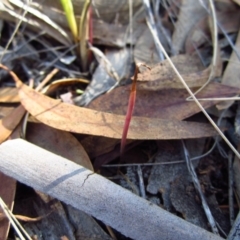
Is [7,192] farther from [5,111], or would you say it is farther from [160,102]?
[160,102]

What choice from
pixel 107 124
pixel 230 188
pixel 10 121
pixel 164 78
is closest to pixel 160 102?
pixel 164 78

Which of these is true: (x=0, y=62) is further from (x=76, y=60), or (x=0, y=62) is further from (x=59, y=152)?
(x=59, y=152)

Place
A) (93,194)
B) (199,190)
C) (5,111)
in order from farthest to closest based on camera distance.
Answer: (5,111) < (199,190) < (93,194)

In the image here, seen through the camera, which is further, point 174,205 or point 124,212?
point 174,205

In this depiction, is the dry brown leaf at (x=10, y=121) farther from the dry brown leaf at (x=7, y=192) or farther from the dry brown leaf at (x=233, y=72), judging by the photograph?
the dry brown leaf at (x=233, y=72)

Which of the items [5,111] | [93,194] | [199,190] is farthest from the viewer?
[5,111]

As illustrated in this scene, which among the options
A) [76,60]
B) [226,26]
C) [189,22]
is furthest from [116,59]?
[226,26]
